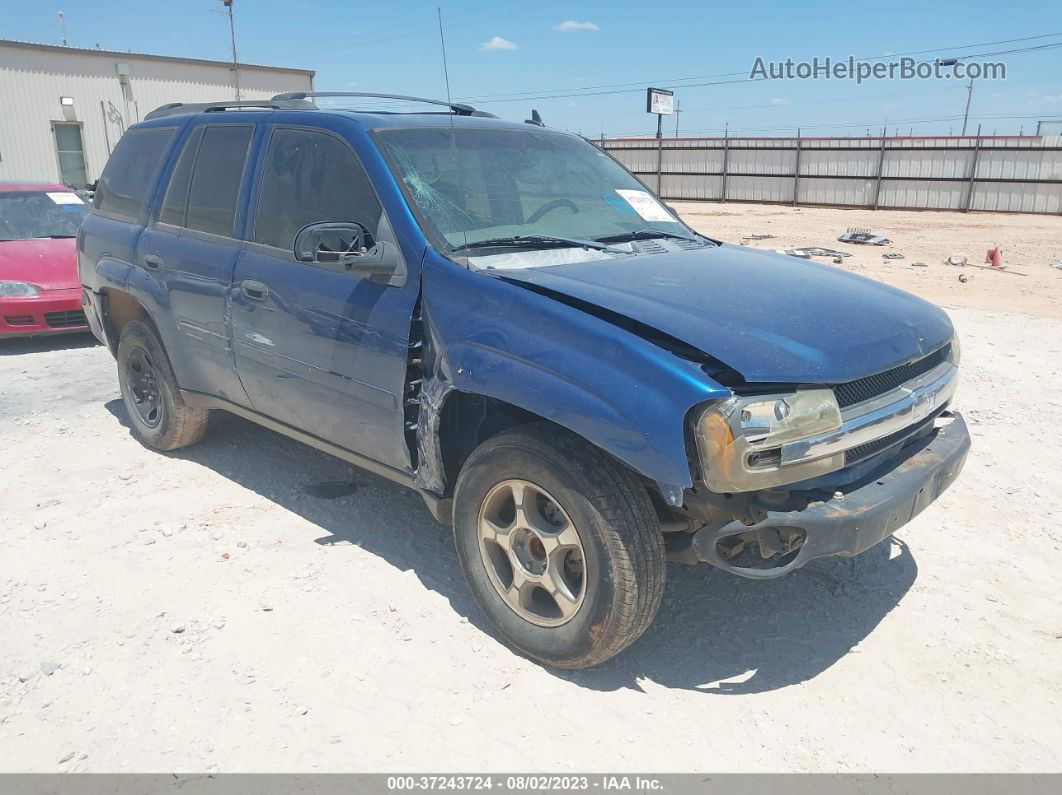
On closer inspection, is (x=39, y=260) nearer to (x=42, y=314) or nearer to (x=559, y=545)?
(x=42, y=314)

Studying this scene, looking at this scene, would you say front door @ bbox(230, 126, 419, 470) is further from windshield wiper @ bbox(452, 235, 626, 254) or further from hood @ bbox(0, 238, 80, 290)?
hood @ bbox(0, 238, 80, 290)

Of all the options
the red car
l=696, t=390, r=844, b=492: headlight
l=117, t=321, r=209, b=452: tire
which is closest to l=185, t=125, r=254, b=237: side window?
l=117, t=321, r=209, b=452: tire

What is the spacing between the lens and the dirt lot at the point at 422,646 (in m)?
2.73

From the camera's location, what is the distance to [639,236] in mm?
3916

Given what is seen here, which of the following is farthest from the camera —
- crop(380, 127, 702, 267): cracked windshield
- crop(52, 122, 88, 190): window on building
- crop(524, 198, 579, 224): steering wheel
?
crop(52, 122, 88, 190): window on building

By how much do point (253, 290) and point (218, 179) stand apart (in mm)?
825

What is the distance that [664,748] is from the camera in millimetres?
2721

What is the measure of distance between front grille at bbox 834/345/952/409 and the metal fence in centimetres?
2379

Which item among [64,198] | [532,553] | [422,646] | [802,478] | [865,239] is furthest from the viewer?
[865,239]

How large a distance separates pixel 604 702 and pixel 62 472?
378cm

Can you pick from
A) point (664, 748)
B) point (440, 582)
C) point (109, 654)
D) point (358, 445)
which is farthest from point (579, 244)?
point (109, 654)

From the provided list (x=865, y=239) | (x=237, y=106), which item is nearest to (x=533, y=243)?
(x=237, y=106)

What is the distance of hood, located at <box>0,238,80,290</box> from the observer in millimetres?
8258
